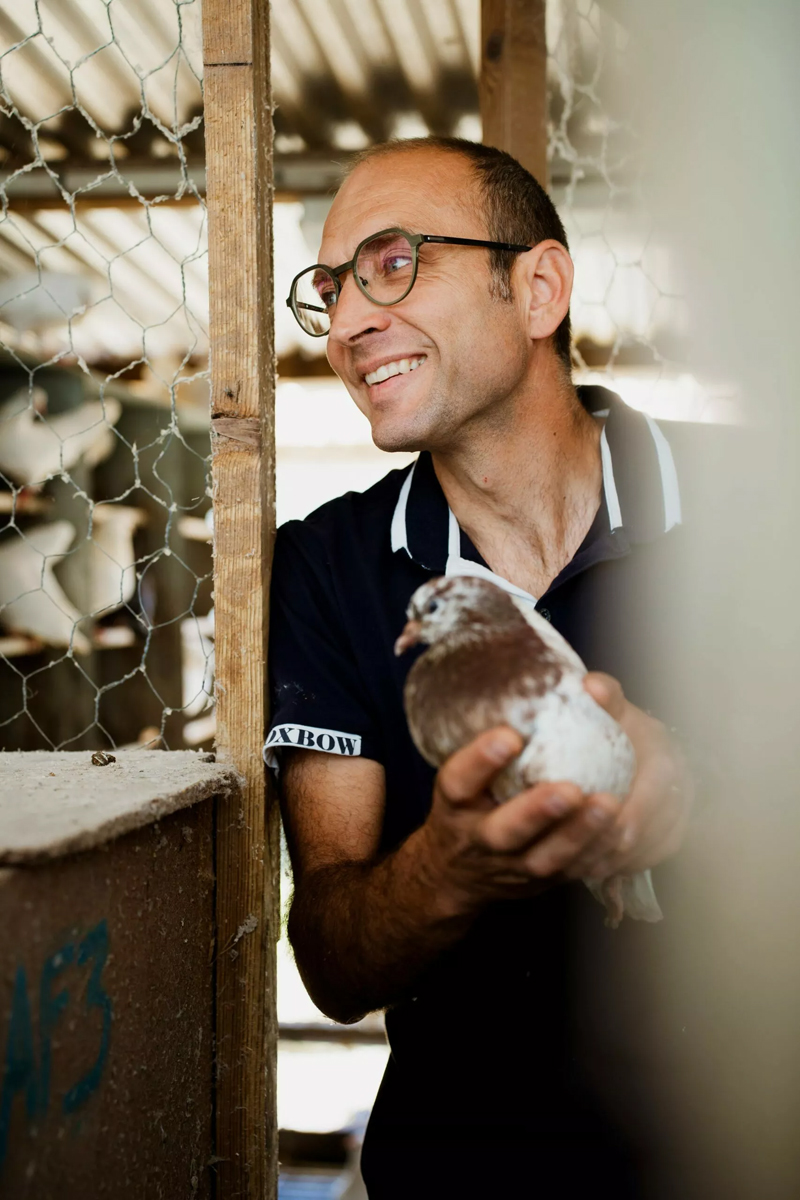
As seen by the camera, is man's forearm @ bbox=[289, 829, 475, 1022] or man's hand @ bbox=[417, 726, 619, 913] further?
man's forearm @ bbox=[289, 829, 475, 1022]

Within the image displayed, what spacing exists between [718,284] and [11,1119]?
95cm

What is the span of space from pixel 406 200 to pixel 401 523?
404 millimetres

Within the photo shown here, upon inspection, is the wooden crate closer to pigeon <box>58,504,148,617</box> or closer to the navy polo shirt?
the navy polo shirt

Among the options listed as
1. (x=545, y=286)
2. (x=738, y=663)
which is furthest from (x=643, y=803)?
(x=545, y=286)

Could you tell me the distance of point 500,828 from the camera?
2.10 feet

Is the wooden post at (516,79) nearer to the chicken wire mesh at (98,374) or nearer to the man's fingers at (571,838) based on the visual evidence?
the chicken wire mesh at (98,374)

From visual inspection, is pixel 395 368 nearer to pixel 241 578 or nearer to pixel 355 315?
pixel 355 315

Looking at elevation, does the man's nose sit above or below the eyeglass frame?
below

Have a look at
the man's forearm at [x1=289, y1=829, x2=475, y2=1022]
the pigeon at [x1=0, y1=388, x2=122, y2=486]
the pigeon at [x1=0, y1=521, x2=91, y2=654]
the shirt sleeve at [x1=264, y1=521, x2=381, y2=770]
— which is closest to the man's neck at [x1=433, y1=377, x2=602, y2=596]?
the shirt sleeve at [x1=264, y1=521, x2=381, y2=770]

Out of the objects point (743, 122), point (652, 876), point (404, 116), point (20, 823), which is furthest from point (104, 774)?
point (404, 116)

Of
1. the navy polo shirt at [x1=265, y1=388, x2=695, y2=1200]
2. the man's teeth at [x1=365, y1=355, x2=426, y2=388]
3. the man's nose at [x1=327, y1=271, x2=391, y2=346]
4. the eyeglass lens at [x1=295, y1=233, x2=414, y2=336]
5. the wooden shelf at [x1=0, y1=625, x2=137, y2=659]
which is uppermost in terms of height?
the eyeglass lens at [x1=295, y1=233, x2=414, y2=336]

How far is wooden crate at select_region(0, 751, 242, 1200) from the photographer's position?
0.58 metres

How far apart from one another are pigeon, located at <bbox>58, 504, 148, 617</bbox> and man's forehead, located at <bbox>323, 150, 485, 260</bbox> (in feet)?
10.7

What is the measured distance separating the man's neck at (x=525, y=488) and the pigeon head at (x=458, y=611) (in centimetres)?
41
